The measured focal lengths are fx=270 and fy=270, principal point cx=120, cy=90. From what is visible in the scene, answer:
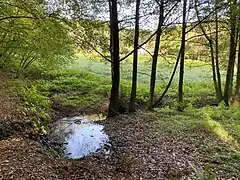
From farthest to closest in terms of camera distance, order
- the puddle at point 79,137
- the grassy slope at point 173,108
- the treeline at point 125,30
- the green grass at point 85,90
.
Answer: the green grass at point 85,90 < the treeline at point 125,30 < the puddle at point 79,137 < the grassy slope at point 173,108

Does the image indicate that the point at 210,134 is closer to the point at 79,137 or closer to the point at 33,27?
the point at 79,137

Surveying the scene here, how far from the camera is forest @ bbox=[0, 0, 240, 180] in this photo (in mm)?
5465

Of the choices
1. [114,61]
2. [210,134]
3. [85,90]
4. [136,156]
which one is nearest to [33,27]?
[114,61]

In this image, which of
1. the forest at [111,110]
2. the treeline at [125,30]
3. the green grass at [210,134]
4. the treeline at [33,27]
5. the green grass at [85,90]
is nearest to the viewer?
the green grass at [210,134]

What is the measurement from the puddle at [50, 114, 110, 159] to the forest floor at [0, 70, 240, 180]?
0.35 meters

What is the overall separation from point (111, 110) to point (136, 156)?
4.43 metres

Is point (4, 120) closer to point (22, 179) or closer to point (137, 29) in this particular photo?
point (22, 179)

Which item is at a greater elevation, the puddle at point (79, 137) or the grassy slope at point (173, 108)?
the grassy slope at point (173, 108)

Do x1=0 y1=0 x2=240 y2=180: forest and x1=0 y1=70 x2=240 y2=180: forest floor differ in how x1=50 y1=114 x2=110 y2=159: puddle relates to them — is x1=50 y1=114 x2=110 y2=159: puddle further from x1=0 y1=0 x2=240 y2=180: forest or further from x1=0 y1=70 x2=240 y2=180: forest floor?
x1=0 y1=70 x2=240 y2=180: forest floor

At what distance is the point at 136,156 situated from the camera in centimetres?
597

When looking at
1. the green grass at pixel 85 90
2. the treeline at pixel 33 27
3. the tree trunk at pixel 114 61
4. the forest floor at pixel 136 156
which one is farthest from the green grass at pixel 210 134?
the treeline at pixel 33 27

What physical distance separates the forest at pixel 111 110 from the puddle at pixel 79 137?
0.03 metres

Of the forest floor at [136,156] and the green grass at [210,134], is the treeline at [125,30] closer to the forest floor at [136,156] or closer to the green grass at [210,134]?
the green grass at [210,134]

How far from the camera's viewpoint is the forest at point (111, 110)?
5.46 metres
